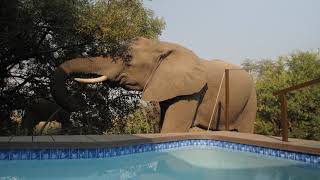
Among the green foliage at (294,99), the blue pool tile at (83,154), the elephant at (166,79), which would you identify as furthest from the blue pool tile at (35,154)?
the green foliage at (294,99)

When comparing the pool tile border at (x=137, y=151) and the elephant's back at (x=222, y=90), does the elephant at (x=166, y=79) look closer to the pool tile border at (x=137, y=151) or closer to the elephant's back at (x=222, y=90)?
the elephant's back at (x=222, y=90)

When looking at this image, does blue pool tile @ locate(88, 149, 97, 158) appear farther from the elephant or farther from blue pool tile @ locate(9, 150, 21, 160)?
the elephant

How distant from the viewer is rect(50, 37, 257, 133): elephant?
9961 millimetres

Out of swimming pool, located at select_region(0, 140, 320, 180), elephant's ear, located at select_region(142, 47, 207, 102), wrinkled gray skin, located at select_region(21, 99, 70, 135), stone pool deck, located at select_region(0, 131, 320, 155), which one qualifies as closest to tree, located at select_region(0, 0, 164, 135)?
wrinkled gray skin, located at select_region(21, 99, 70, 135)

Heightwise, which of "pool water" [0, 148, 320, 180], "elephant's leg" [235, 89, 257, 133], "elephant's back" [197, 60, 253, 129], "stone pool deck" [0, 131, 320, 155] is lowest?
"pool water" [0, 148, 320, 180]

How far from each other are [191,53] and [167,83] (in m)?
1.30

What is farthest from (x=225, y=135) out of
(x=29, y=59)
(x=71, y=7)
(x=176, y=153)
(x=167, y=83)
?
(x=29, y=59)

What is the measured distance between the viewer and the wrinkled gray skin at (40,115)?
1178cm

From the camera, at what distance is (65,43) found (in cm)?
1121

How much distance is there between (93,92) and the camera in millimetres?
11844

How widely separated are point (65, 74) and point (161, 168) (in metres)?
3.30

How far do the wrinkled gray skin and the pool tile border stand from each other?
372 cm

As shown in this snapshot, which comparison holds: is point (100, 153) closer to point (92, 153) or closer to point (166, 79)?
point (92, 153)

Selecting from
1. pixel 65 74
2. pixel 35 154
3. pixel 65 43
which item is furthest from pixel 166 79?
pixel 35 154
